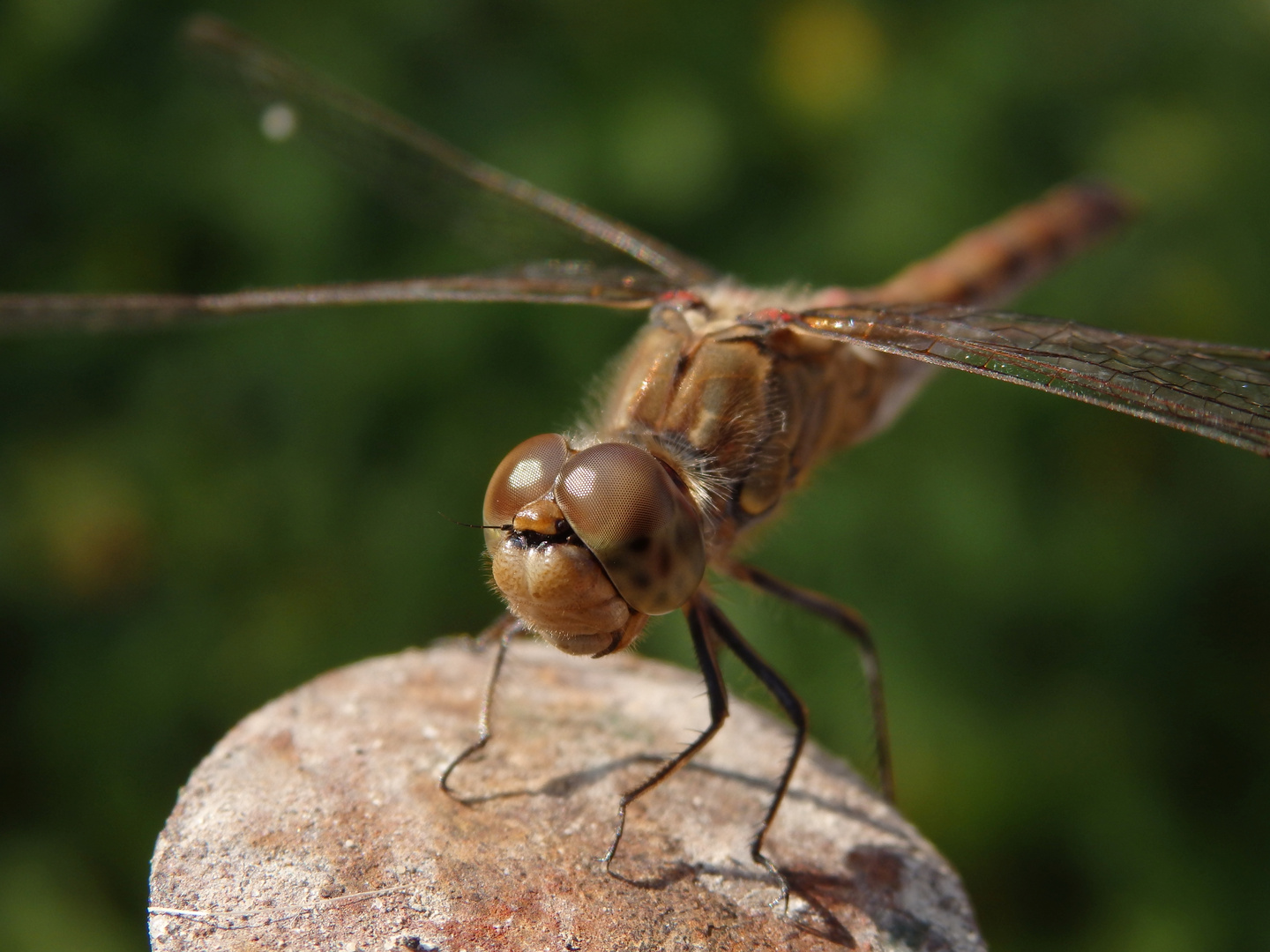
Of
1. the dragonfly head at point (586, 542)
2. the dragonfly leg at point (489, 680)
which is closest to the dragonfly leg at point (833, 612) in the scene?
the dragonfly leg at point (489, 680)

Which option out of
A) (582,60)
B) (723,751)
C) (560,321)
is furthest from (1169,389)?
(582,60)

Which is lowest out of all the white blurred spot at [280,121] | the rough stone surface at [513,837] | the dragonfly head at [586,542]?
the rough stone surface at [513,837]

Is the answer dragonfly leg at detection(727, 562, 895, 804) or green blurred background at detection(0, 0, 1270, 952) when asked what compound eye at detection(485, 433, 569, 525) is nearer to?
dragonfly leg at detection(727, 562, 895, 804)

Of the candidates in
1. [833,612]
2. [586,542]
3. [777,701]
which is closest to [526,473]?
[586,542]

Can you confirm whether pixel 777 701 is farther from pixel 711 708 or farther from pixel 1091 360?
pixel 1091 360

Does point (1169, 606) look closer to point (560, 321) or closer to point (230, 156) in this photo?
point (560, 321)

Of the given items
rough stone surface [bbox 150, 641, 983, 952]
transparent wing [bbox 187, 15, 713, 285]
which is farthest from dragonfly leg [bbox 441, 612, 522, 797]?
transparent wing [bbox 187, 15, 713, 285]

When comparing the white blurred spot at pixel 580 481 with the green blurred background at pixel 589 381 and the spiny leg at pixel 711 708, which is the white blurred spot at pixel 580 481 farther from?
the green blurred background at pixel 589 381
